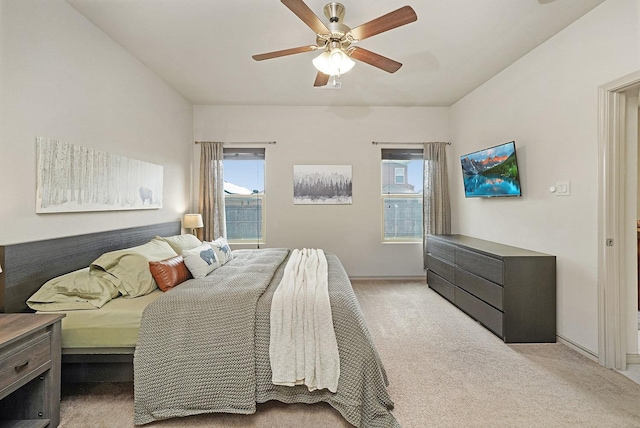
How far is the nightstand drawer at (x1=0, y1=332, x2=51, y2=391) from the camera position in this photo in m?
1.40

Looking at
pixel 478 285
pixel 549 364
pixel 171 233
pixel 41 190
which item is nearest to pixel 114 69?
pixel 41 190

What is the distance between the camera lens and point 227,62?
3291 millimetres

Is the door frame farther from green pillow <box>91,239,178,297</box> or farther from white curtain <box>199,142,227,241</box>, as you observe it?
white curtain <box>199,142,227,241</box>

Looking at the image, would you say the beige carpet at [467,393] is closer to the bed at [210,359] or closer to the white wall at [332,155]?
the bed at [210,359]

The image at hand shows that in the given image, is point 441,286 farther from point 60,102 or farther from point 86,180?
point 60,102

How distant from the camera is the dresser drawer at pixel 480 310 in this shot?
9.27 feet

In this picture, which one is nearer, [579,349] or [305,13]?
[305,13]

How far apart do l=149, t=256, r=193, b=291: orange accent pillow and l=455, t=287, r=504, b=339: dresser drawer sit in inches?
110

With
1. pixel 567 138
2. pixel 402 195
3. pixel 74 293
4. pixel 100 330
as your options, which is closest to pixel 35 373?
pixel 100 330

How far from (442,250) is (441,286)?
1.58ft

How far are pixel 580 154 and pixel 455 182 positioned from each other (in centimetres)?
222

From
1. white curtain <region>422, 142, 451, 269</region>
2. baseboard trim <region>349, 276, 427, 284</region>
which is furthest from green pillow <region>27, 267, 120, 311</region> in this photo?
white curtain <region>422, 142, 451, 269</region>

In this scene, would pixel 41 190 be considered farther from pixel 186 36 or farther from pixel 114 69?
pixel 186 36

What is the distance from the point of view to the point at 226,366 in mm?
1764
